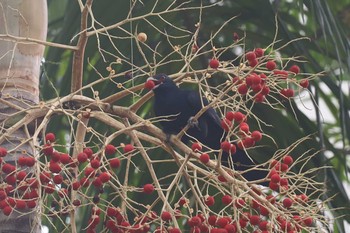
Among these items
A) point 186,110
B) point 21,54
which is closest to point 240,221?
point 21,54

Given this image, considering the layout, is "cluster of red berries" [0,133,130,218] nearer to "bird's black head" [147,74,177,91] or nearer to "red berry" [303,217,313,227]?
"bird's black head" [147,74,177,91]

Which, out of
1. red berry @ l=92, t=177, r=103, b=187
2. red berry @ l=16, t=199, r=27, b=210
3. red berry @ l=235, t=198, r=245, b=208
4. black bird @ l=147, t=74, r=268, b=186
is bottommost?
black bird @ l=147, t=74, r=268, b=186

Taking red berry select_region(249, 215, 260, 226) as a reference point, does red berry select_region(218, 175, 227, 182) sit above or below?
above

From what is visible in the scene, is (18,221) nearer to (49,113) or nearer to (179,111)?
(49,113)

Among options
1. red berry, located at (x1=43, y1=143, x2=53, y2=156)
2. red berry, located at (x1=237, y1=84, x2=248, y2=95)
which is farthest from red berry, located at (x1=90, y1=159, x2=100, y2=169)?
red berry, located at (x1=237, y1=84, x2=248, y2=95)

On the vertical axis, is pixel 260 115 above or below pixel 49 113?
below

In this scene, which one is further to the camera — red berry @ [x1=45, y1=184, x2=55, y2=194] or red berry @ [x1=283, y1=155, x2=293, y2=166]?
red berry @ [x1=283, y1=155, x2=293, y2=166]

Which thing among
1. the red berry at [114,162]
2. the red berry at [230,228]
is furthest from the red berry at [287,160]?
the red berry at [114,162]

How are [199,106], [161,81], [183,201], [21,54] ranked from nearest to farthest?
[183,201] → [21,54] → [161,81] → [199,106]

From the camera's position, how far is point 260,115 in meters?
3.18

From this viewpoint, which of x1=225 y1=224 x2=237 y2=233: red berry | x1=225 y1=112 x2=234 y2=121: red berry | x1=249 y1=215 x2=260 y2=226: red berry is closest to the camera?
x1=225 y1=224 x2=237 y2=233: red berry

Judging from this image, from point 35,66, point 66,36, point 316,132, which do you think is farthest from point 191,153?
point 66,36

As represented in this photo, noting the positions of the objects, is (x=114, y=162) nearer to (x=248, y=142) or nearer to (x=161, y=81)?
(x=248, y=142)

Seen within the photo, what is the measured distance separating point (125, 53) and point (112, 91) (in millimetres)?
150
